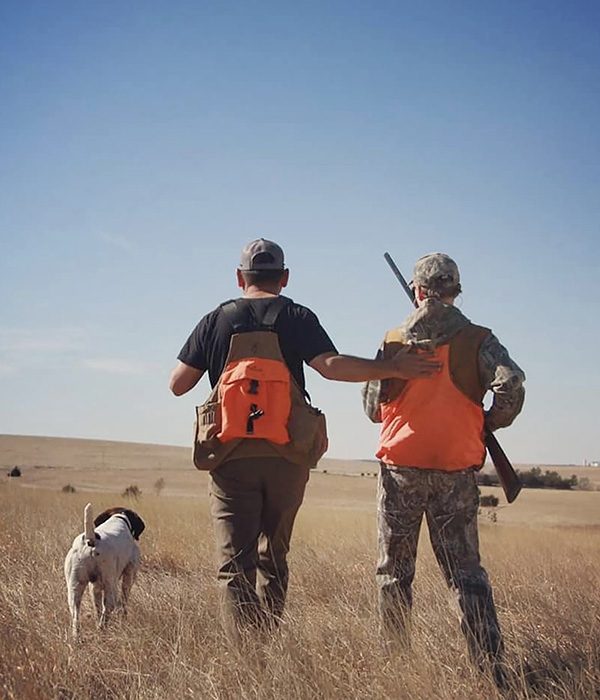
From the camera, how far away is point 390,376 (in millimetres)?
4395

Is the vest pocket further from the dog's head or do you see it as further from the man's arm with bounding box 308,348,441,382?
the dog's head

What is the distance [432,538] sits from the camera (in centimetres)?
440

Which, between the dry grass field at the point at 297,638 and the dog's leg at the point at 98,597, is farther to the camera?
the dog's leg at the point at 98,597

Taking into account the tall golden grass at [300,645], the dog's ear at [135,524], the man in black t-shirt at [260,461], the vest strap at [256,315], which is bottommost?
the tall golden grass at [300,645]

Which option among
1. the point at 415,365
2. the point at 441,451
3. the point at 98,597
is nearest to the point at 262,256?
the point at 415,365

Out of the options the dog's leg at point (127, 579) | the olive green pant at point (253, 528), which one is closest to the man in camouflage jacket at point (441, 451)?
the olive green pant at point (253, 528)

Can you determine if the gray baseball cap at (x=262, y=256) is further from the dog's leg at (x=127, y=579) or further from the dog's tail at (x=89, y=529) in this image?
the dog's leg at (x=127, y=579)

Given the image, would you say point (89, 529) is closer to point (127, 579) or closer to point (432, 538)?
point (127, 579)

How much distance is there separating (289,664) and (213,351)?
5.53 ft

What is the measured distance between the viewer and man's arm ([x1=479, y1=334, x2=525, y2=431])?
13.9 ft

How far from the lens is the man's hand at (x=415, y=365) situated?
4324mm

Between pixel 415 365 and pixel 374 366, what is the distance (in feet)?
0.73

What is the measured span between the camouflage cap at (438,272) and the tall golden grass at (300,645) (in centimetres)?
178

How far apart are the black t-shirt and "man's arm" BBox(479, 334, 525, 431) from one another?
0.83m
